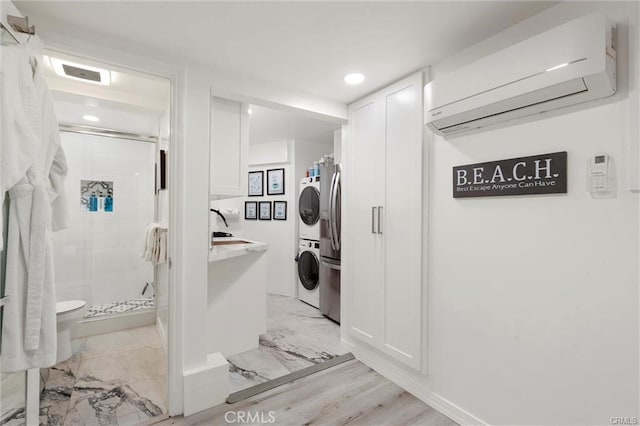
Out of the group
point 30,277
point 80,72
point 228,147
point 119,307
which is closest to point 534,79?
point 228,147

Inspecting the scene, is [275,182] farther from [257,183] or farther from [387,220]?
[387,220]

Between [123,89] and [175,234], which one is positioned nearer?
[175,234]

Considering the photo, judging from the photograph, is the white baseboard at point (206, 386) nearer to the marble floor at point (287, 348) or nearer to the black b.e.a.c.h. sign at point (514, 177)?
the marble floor at point (287, 348)

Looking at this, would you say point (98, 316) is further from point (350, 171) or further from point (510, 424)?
point (510, 424)

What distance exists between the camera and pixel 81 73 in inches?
89.3

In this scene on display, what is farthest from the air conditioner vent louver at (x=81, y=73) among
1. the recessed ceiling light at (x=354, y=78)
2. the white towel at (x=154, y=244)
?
the recessed ceiling light at (x=354, y=78)

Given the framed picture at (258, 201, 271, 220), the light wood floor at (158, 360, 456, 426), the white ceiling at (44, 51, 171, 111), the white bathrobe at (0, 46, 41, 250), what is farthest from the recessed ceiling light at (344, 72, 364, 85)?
the framed picture at (258, 201, 271, 220)

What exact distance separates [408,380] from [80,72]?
3.28 meters

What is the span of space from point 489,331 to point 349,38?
1.83m

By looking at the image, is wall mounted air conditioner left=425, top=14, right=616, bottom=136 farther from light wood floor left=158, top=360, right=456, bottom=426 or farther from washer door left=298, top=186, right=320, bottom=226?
washer door left=298, top=186, right=320, bottom=226

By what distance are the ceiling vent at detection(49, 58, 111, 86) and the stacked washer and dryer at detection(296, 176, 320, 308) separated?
248 centimetres

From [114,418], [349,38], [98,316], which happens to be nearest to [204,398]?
[114,418]

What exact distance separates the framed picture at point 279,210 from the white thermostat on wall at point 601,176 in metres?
3.84

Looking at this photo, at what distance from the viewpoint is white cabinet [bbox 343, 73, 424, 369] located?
2.15 metres
